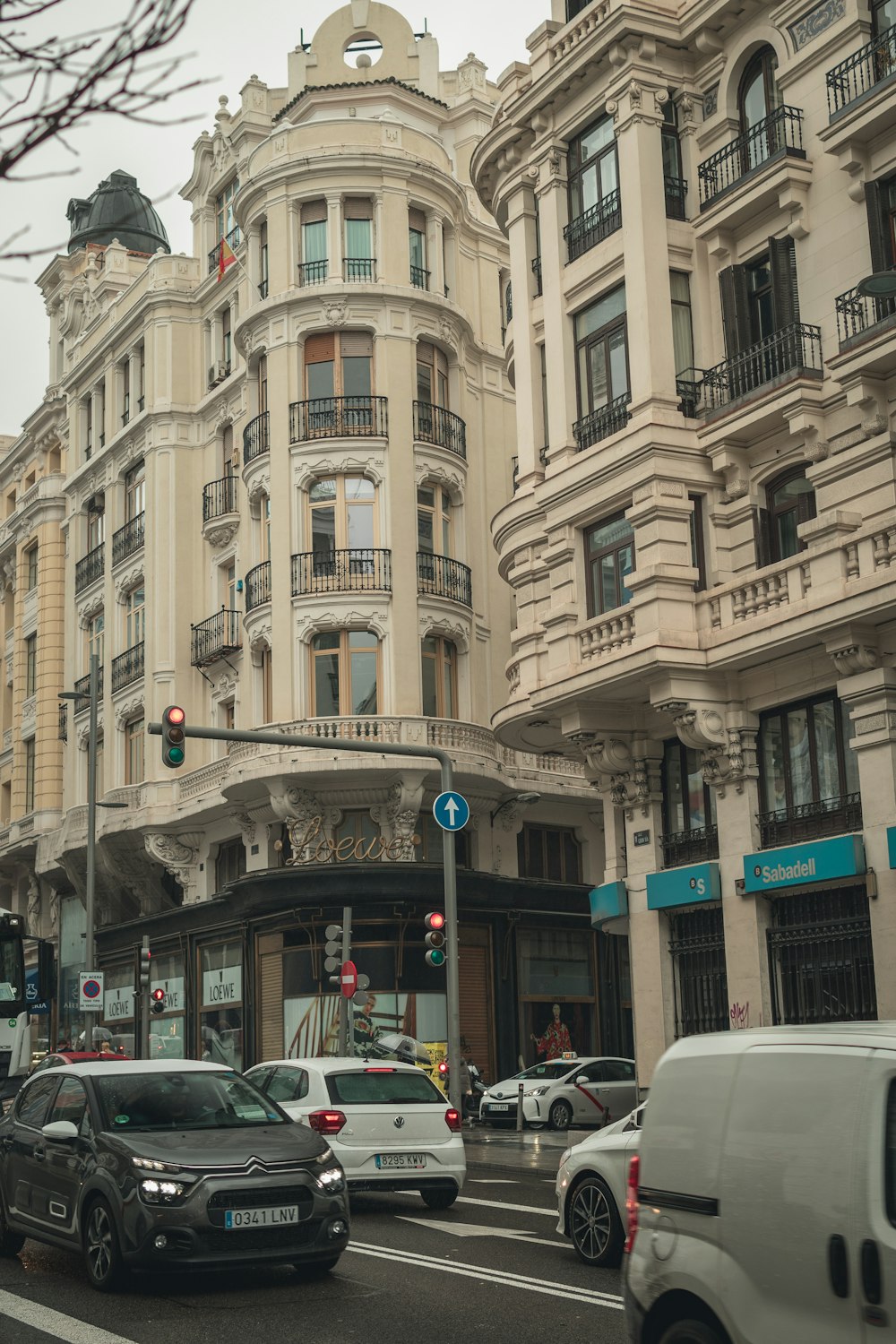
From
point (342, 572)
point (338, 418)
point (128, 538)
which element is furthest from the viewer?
point (128, 538)

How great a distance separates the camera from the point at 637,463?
2483 centimetres

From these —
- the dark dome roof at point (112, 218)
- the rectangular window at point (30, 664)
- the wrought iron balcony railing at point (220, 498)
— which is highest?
the dark dome roof at point (112, 218)

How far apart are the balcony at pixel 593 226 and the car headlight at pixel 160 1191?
19.3m

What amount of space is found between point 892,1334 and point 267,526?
34757 millimetres

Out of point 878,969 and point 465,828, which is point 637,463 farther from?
point 465,828

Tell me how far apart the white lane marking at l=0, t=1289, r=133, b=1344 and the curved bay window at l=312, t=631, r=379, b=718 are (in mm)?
26953

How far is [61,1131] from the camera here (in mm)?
11414

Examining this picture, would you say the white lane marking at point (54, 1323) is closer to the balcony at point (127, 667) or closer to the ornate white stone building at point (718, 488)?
the ornate white stone building at point (718, 488)

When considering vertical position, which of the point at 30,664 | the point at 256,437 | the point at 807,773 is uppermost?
the point at 256,437

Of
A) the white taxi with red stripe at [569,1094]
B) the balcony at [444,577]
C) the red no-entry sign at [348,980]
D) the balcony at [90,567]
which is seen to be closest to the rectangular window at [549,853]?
the balcony at [444,577]

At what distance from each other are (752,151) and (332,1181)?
18.8 metres

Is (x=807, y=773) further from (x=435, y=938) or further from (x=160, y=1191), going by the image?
(x=160, y=1191)

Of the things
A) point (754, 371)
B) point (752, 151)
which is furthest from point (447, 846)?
point (752, 151)

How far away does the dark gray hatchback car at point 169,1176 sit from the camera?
10.4 metres
